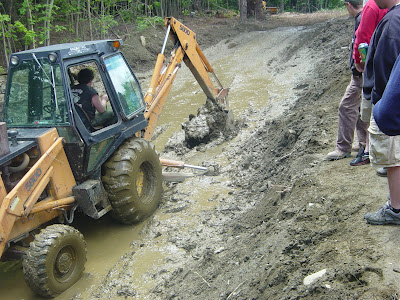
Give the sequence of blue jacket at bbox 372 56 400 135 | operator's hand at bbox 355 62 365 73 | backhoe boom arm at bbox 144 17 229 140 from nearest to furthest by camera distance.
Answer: blue jacket at bbox 372 56 400 135 → operator's hand at bbox 355 62 365 73 → backhoe boom arm at bbox 144 17 229 140

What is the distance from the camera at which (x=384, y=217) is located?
3.14m

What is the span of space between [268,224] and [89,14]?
419 inches

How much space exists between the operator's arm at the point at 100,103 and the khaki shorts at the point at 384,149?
3.15m

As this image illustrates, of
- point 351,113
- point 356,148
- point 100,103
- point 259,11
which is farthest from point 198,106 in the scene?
point 259,11

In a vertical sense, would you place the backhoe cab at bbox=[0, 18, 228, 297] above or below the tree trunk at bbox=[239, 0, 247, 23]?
below

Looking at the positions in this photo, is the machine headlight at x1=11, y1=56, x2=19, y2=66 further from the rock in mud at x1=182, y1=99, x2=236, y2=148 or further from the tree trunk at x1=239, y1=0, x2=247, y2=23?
the tree trunk at x1=239, y1=0, x2=247, y2=23

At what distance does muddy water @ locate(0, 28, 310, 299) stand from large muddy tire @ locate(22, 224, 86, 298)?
0.48 ft

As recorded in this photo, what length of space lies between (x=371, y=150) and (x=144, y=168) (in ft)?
10.5

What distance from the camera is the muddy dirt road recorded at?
291cm

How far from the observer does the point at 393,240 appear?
9.65ft

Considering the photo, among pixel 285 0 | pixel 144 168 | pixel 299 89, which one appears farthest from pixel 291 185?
pixel 285 0

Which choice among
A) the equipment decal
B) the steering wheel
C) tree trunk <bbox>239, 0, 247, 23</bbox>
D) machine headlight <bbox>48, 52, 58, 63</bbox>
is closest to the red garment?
machine headlight <bbox>48, 52, 58, 63</bbox>

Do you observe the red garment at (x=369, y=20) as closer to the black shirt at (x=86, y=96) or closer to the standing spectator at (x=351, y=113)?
the standing spectator at (x=351, y=113)

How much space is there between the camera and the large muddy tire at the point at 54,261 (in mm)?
3957
